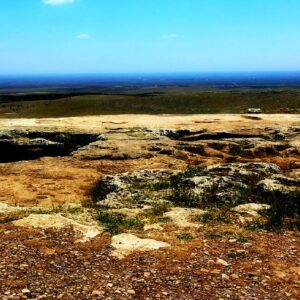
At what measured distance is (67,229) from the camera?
15.5 metres

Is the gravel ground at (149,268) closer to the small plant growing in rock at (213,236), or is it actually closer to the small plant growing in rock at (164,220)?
the small plant growing in rock at (213,236)

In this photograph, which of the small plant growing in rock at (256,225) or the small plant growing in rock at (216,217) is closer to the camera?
the small plant growing in rock at (256,225)

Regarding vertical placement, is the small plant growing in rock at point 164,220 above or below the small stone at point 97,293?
below

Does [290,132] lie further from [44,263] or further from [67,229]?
[44,263]

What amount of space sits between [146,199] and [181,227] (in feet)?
13.9

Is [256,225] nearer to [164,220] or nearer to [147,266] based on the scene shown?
[164,220]

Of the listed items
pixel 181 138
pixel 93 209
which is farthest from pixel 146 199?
pixel 181 138

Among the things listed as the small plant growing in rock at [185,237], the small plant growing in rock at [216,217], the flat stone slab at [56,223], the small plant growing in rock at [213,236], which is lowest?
the small plant growing in rock at [216,217]

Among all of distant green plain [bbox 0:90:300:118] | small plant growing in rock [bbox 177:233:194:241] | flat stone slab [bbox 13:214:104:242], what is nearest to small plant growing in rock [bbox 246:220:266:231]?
small plant growing in rock [bbox 177:233:194:241]

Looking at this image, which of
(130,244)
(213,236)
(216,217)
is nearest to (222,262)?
(213,236)

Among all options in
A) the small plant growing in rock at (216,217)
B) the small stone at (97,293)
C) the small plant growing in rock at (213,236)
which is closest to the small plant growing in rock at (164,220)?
the small plant growing in rock at (216,217)

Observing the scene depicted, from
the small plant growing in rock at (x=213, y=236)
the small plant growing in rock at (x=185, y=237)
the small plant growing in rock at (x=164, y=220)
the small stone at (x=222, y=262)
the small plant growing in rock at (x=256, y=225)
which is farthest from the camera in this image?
the small plant growing in rock at (x=164, y=220)

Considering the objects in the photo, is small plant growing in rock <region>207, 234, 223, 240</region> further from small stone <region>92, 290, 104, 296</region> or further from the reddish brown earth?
small stone <region>92, 290, 104, 296</region>

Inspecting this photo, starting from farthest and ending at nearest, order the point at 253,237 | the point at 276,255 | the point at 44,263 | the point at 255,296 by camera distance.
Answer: the point at 253,237 → the point at 276,255 → the point at 44,263 → the point at 255,296
